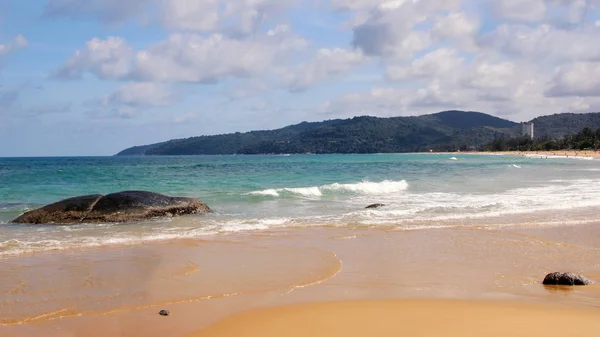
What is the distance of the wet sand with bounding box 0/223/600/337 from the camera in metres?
6.41

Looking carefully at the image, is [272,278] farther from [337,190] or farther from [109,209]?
[337,190]

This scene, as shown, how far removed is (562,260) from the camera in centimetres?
970

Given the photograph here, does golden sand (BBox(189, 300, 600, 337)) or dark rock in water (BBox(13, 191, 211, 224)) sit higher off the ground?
dark rock in water (BBox(13, 191, 211, 224))

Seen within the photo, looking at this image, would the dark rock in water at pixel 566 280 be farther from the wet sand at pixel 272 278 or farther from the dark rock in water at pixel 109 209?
the dark rock in water at pixel 109 209

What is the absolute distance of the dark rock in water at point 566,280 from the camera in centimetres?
771

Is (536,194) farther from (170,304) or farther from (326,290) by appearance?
(170,304)

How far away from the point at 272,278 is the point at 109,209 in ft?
31.8

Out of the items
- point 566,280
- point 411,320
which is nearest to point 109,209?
point 411,320

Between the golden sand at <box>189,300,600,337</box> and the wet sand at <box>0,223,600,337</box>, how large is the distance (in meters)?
0.07

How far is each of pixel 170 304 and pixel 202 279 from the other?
145 centimetres

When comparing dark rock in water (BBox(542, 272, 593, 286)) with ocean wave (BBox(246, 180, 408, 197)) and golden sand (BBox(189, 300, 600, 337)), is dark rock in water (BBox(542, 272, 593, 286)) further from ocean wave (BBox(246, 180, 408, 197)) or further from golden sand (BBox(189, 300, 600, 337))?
ocean wave (BBox(246, 180, 408, 197))

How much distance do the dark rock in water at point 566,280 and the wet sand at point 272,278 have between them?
0.19 m

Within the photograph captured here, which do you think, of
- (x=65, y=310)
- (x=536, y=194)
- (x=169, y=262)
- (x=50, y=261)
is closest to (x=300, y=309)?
(x=65, y=310)

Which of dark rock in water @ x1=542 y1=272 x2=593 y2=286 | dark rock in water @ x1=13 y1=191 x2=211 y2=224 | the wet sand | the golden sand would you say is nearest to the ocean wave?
dark rock in water @ x1=13 y1=191 x2=211 y2=224
